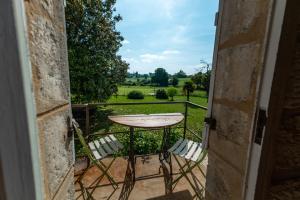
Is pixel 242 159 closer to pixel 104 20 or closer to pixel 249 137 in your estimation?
pixel 249 137

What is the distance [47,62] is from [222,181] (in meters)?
0.89

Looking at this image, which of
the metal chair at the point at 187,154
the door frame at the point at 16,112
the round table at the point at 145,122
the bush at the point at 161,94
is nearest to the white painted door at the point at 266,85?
the door frame at the point at 16,112

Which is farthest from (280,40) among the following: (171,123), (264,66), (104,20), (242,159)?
(104,20)

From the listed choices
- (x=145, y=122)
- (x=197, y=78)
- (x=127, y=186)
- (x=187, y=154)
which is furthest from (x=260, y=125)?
(x=197, y=78)

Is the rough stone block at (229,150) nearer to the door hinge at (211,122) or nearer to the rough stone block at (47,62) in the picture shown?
the door hinge at (211,122)

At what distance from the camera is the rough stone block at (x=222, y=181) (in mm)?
776

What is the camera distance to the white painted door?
545mm

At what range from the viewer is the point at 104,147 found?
2307 millimetres

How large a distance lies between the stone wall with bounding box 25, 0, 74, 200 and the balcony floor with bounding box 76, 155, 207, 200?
1.70 meters

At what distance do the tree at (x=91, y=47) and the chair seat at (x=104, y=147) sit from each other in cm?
456

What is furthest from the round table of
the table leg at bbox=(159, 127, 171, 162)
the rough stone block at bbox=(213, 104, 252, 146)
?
the rough stone block at bbox=(213, 104, 252, 146)

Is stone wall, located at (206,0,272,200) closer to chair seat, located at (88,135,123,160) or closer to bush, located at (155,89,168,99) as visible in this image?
chair seat, located at (88,135,123,160)

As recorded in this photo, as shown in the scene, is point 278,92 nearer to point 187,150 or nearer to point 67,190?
point 67,190

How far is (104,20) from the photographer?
271 inches
